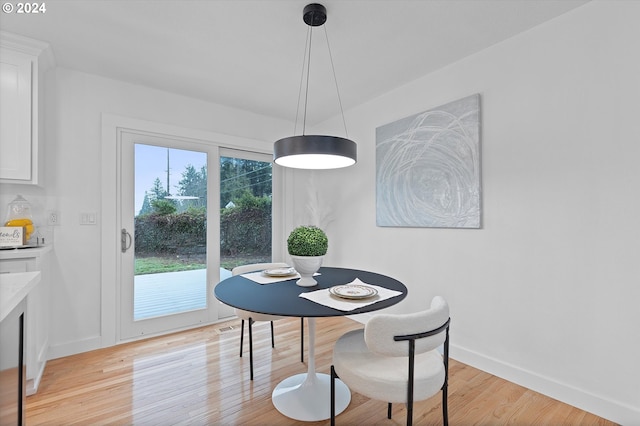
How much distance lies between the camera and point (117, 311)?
2742 millimetres

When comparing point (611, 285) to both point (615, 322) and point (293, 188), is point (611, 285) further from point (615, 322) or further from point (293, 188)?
point (293, 188)

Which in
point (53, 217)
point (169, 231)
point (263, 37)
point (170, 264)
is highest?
point (263, 37)

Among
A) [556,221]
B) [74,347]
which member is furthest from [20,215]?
[556,221]

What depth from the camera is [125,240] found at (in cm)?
282

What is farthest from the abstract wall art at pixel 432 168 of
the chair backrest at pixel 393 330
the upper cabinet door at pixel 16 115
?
the upper cabinet door at pixel 16 115

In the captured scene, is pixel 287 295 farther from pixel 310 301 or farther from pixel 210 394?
pixel 210 394

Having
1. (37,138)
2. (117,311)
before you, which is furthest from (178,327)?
(37,138)

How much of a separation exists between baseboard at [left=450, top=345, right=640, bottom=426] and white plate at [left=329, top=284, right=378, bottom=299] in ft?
4.20

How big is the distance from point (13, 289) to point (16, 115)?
6.22 feet

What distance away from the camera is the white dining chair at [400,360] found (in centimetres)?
118

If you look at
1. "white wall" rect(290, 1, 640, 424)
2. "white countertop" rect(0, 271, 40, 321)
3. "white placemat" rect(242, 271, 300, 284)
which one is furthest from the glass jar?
"white wall" rect(290, 1, 640, 424)

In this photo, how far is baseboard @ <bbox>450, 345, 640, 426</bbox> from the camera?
167cm

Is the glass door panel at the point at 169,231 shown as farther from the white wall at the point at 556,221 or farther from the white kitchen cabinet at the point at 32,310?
the white wall at the point at 556,221

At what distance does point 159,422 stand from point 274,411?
0.64 meters
